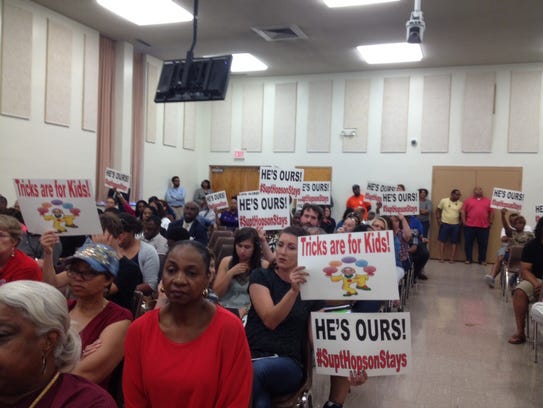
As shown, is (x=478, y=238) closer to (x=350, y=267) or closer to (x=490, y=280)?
(x=490, y=280)

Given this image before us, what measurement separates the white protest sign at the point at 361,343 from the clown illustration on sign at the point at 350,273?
154 mm

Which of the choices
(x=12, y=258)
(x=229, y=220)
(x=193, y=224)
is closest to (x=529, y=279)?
(x=193, y=224)

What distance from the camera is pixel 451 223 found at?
11.9 meters

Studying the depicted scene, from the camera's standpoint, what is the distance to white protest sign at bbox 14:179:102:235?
3.75 m

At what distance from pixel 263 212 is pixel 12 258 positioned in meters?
2.75

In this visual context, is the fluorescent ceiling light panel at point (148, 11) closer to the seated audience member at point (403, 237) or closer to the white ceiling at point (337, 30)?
the white ceiling at point (337, 30)

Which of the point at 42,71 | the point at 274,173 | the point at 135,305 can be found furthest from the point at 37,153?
the point at 135,305

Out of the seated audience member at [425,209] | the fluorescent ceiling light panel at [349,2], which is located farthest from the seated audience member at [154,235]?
the seated audience member at [425,209]

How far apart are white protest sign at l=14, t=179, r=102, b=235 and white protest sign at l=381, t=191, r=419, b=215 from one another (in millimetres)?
4746

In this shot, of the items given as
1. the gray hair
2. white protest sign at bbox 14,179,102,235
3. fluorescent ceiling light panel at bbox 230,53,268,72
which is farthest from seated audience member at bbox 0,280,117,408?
fluorescent ceiling light panel at bbox 230,53,268,72

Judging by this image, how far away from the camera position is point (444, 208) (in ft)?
39.9

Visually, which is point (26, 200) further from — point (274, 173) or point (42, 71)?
point (42, 71)

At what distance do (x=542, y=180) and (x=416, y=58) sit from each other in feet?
13.9

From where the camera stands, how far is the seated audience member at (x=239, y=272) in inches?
145
